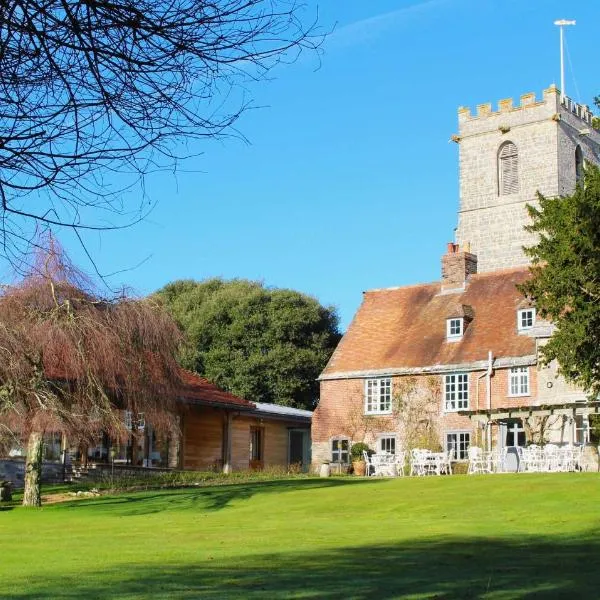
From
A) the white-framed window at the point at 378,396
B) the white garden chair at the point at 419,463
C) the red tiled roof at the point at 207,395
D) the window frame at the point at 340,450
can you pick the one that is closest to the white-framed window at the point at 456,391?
the white-framed window at the point at 378,396

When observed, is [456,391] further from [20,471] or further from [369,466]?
[20,471]

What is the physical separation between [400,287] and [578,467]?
49.5ft

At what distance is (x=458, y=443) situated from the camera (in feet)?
123

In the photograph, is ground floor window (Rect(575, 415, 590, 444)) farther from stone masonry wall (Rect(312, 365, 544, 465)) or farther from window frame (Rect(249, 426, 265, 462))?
window frame (Rect(249, 426, 265, 462))

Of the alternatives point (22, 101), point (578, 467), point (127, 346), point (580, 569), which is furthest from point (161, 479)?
point (22, 101)

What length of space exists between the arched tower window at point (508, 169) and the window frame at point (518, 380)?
22273 mm

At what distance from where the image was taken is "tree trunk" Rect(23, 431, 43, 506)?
904 inches

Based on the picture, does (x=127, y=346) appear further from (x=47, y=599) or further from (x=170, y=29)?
(x=170, y=29)

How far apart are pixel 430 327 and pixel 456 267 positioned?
10.9ft

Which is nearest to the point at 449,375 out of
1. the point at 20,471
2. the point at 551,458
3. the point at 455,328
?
the point at 455,328

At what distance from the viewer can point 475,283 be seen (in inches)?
1645

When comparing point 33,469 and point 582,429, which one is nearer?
point 33,469

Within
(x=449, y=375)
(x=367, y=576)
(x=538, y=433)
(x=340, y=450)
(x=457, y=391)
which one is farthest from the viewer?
(x=340, y=450)

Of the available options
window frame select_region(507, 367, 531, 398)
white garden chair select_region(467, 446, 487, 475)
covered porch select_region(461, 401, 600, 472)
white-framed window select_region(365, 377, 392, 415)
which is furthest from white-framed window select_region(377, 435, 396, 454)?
white garden chair select_region(467, 446, 487, 475)
